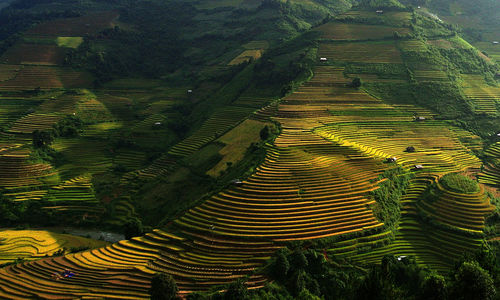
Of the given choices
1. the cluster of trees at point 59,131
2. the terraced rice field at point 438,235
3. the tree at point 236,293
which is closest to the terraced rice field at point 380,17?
the terraced rice field at point 438,235

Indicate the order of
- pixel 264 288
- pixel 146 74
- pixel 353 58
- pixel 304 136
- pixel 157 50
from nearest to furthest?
pixel 264 288, pixel 304 136, pixel 353 58, pixel 146 74, pixel 157 50

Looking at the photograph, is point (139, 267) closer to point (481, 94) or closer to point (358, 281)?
point (358, 281)

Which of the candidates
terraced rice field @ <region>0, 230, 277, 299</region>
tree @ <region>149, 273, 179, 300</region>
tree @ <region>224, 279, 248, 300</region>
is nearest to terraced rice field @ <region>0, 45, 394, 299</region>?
terraced rice field @ <region>0, 230, 277, 299</region>

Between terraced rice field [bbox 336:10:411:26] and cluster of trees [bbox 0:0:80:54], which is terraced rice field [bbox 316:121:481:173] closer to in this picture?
terraced rice field [bbox 336:10:411:26]

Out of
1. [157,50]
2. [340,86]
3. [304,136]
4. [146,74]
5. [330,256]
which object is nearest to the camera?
[330,256]

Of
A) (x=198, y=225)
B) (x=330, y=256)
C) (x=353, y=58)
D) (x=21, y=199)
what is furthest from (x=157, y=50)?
(x=330, y=256)

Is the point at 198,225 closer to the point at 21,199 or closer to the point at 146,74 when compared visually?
the point at 21,199
